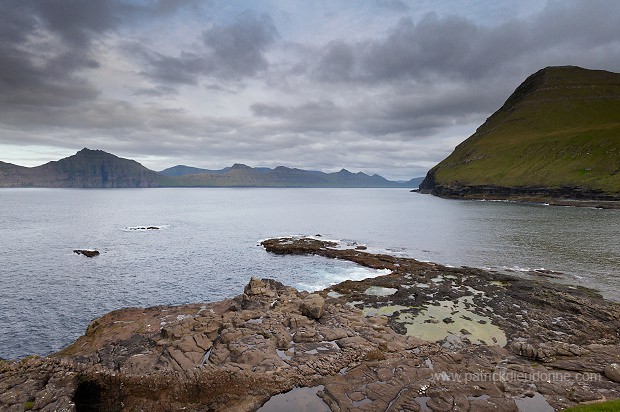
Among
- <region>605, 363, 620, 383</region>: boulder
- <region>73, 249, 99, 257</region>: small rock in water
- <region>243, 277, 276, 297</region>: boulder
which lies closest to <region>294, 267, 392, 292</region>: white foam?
<region>243, 277, 276, 297</region>: boulder

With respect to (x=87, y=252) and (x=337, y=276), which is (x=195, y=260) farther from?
(x=337, y=276)

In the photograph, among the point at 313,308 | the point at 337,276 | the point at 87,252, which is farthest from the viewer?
the point at 87,252

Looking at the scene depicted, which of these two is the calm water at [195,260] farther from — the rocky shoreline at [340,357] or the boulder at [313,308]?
the boulder at [313,308]

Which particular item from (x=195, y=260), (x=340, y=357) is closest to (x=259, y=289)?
(x=340, y=357)

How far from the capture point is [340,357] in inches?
1059

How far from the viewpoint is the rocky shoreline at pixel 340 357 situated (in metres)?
21.6

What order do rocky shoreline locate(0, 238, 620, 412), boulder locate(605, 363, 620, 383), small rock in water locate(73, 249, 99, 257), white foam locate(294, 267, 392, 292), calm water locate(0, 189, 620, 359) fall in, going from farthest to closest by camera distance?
small rock in water locate(73, 249, 99, 257) < white foam locate(294, 267, 392, 292) < calm water locate(0, 189, 620, 359) < boulder locate(605, 363, 620, 383) < rocky shoreline locate(0, 238, 620, 412)

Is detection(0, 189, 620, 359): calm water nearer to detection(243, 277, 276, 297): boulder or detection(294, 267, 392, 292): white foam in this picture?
detection(294, 267, 392, 292): white foam

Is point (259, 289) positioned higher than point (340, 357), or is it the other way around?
point (259, 289)

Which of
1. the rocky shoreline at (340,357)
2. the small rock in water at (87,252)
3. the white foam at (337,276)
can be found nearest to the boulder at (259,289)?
the rocky shoreline at (340,357)

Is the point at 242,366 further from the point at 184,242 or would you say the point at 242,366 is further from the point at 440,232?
the point at 440,232

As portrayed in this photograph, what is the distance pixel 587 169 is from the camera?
7274 inches

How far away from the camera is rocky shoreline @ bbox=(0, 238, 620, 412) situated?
21.6 metres

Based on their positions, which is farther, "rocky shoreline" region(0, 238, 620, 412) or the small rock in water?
the small rock in water
